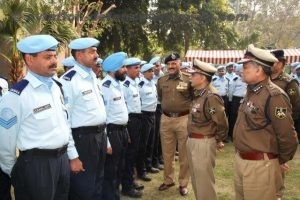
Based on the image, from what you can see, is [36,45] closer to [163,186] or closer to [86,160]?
[86,160]

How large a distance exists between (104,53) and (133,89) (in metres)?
16.4

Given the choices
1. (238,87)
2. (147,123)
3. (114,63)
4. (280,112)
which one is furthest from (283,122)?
(238,87)

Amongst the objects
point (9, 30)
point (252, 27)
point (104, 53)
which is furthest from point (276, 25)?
point (9, 30)

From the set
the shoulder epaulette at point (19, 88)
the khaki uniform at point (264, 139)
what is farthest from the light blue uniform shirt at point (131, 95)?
the shoulder epaulette at point (19, 88)

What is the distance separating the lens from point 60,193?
3.38 m

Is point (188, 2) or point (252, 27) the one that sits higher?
point (188, 2)

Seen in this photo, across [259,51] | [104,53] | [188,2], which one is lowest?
[104,53]

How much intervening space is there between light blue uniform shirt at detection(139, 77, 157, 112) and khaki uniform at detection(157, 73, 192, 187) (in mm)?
530

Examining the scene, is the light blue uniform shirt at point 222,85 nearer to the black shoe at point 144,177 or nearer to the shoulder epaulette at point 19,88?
the black shoe at point 144,177

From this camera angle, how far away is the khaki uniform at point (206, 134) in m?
4.59

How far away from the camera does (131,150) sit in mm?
6047

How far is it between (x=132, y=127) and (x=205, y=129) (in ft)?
5.64

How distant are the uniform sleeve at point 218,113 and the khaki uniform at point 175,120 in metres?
1.41

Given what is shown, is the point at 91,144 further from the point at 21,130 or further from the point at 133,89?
the point at 133,89
